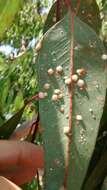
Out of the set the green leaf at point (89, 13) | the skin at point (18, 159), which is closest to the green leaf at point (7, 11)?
the green leaf at point (89, 13)

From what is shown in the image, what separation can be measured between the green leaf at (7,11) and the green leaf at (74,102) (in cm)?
17

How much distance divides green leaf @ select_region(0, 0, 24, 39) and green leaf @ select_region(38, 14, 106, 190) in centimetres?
17

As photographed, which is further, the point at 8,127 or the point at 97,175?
the point at 8,127

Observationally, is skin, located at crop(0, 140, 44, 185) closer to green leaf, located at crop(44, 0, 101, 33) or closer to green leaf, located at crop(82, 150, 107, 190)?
green leaf, located at crop(82, 150, 107, 190)

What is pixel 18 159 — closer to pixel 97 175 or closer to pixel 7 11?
pixel 97 175

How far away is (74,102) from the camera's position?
0.60m

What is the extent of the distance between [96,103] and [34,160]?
13 cm

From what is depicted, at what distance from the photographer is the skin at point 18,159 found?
65 centimetres

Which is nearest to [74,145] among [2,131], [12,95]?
[2,131]

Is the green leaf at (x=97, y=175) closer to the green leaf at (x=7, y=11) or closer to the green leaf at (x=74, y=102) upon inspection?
the green leaf at (x=74, y=102)

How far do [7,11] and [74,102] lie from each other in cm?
27

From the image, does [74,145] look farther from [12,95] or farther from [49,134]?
[12,95]

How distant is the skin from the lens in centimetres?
65

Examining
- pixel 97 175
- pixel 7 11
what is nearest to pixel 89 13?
pixel 7 11
